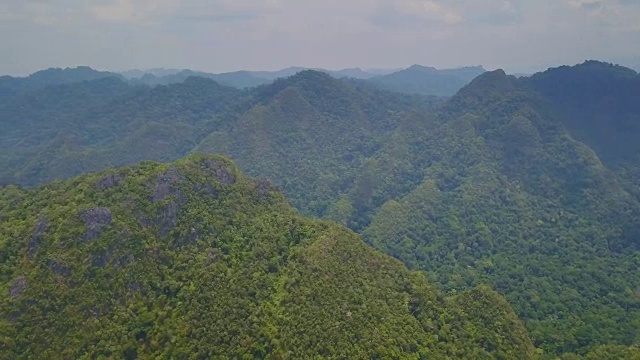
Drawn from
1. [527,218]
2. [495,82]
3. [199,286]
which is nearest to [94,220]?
[199,286]

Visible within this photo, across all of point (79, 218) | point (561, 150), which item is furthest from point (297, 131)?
point (79, 218)

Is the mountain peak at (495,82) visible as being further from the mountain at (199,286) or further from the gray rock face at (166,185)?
the gray rock face at (166,185)

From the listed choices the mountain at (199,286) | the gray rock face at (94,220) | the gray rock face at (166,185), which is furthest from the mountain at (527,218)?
the gray rock face at (94,220)

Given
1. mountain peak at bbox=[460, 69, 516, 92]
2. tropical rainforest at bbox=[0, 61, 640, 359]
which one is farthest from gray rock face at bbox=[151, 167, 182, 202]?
mountain peak at bbox=[460, 69, 516, 92]

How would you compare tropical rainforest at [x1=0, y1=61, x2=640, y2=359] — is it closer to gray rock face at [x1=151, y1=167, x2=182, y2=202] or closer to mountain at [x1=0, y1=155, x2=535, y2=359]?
mountain at [x1=0, y1=155, x2=535, y2=359]

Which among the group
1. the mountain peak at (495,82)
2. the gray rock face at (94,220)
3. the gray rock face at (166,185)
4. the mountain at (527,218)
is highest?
the mountain peak at (495,82)

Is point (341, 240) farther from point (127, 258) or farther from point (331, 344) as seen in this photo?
point (127, 258)
